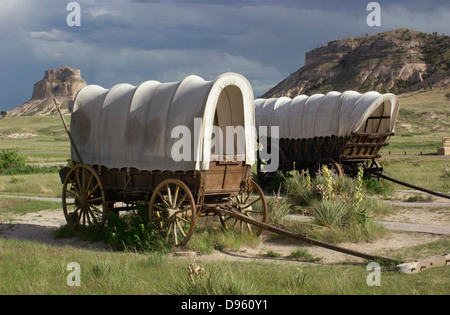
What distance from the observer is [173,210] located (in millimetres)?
10023

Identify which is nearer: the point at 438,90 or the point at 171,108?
the point at 171,108

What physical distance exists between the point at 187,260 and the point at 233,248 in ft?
5.16

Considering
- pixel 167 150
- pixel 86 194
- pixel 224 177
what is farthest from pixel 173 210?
pixel 86 194

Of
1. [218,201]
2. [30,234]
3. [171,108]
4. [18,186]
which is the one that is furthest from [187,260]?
[18,186]

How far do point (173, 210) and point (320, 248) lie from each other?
10.3 feet

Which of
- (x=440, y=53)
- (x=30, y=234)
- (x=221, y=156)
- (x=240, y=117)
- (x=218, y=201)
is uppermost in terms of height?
(x=440, y=53)

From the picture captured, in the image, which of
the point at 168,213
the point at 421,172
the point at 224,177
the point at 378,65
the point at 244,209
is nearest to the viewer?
the point at 168,213

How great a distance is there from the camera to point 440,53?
396 feet

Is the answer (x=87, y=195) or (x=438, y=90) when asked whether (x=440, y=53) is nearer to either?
(x=438, y=90)

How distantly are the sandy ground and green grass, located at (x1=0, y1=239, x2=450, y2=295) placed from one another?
1042 mm

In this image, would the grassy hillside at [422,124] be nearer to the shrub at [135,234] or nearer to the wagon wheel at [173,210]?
the wagon wheel at [173,210]

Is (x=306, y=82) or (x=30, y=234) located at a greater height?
(x=306, y=82)

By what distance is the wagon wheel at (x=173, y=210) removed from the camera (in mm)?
9852

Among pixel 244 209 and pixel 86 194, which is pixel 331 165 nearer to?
pixel 244 209
